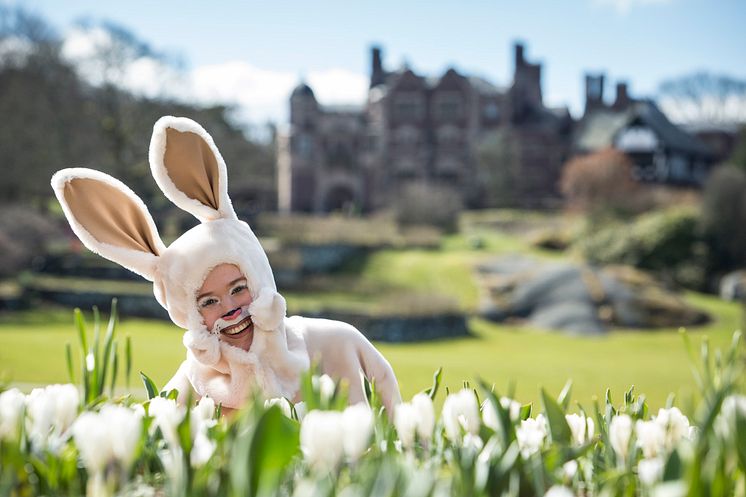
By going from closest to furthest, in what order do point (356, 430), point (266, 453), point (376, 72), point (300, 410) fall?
point (266, 453) → point (356, 430) → point (300, 410) → point (376, 72)

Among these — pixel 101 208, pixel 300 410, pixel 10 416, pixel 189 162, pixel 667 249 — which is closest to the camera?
A: pixel 10 416

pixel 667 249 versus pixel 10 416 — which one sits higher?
pixel 10 416

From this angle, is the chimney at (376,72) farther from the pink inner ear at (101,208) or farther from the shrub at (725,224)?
the pink inner ear at (101,208)

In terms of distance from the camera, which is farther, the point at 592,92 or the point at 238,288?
the point at 592,92

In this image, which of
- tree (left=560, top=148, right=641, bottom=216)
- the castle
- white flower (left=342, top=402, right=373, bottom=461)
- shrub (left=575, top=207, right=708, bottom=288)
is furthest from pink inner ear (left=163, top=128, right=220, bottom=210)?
the castle

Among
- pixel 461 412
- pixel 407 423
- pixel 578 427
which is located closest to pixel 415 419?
pixel 407 423

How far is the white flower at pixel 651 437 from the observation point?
5.77 feet

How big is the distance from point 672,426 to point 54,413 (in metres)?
1.35

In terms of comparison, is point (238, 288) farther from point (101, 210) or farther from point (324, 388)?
point (324, 388)

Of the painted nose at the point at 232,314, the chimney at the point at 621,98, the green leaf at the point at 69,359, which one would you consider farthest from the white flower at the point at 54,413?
the chimney at the point at 621,98

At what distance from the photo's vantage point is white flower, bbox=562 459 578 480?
5.54ft

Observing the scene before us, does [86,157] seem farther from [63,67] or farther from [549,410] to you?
[549,410]

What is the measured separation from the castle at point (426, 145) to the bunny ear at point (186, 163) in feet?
142

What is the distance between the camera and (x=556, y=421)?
1.82 metres
